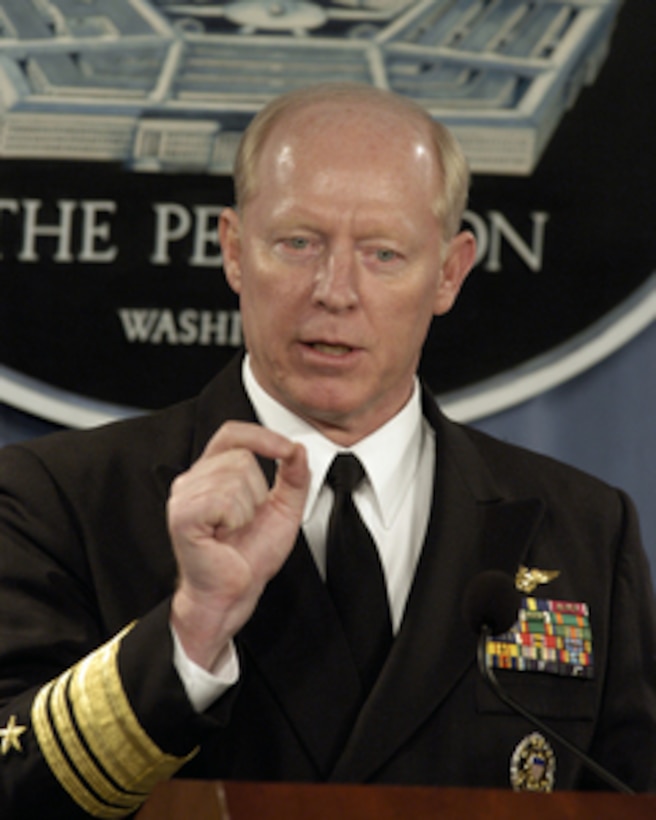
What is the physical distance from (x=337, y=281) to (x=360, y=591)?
1.35ft

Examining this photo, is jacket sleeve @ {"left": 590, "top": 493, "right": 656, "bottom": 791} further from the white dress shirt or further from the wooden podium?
the wooden podium

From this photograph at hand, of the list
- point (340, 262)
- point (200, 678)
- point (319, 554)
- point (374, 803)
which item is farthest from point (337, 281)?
point (374, 803)

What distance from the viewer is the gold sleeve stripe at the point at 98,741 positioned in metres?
1.68

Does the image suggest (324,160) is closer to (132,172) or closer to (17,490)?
(17,490)

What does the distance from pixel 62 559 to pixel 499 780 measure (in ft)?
2.08

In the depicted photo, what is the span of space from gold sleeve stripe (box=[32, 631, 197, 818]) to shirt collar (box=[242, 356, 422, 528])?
48 centimetres

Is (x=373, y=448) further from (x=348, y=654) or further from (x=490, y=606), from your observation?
(x=490, y=606)

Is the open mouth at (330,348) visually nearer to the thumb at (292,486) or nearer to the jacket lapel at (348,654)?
the jacket lapel at (348,654)

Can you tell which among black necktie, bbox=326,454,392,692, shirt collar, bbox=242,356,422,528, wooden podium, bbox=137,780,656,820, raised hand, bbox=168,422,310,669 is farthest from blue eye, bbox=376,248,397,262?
wooden podium, bbox=137,780,656,820

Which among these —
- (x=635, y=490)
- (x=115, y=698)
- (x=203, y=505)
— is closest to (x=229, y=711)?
(x=115, y=698)

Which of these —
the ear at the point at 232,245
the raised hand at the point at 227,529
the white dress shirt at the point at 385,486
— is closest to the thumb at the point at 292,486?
the raised hand at the point at 227,529

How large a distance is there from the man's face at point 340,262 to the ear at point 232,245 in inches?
2.5

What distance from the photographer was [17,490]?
6.67 ft

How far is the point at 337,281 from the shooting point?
2023 mm
